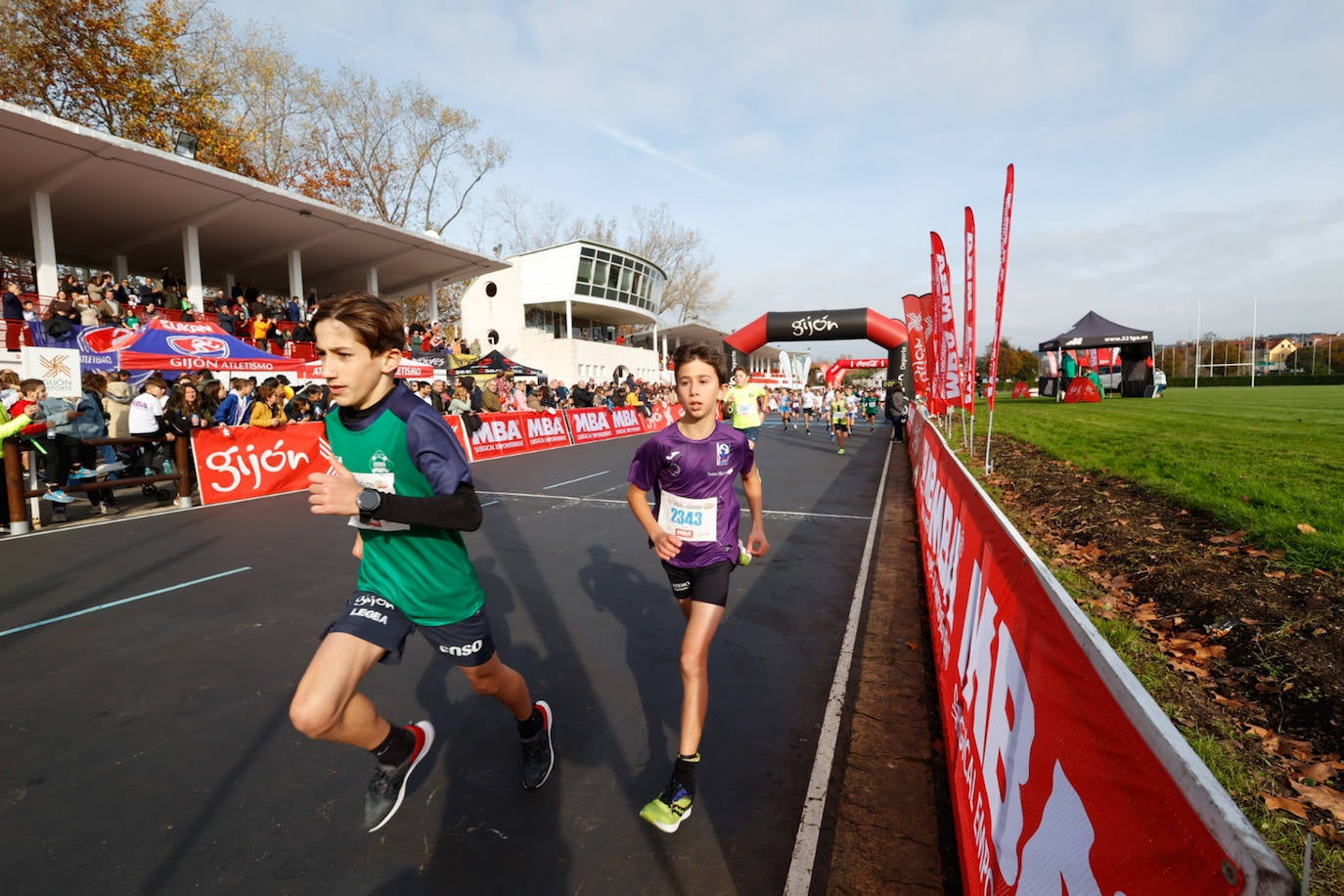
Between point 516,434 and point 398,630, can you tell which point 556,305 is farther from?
point 398,630

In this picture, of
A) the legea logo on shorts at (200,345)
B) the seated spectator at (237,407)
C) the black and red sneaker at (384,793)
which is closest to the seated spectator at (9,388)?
the seated spectator at (237,407)

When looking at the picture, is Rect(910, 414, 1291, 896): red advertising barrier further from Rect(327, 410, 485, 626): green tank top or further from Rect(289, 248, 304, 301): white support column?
Rect(289, 248, 304, 301): white support column

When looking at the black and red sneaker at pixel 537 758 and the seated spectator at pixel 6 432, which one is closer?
the black and red sneaker at pixel 537 758

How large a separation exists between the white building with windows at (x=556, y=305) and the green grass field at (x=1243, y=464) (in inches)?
1251

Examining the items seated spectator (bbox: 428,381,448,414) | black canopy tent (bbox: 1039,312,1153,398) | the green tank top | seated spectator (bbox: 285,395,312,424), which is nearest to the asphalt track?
the green tank top

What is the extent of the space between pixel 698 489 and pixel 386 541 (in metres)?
1.41

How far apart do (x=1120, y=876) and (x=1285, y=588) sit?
4719 mm

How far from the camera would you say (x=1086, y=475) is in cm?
952

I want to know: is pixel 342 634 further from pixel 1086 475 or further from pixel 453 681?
pixel 1086 475

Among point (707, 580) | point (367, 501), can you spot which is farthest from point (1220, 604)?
point (367, 501)

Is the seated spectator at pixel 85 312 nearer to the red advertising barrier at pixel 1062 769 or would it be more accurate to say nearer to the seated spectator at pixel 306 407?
the seated spectator at pixel 306 407

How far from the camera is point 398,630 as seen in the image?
256 centimetres

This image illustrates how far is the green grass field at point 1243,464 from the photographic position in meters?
5.50

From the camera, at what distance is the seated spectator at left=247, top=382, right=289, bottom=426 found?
1124 centimetres
